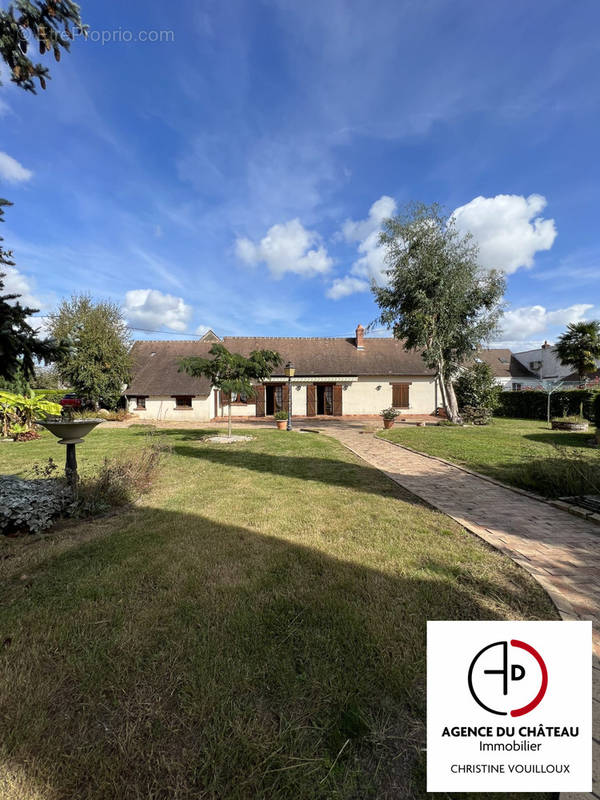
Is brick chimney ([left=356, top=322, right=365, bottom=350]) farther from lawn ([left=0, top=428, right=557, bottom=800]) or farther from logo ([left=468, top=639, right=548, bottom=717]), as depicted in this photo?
logo ([left=468, top=639, right=548, bottom=717])

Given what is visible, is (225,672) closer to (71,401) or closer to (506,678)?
(506,678)

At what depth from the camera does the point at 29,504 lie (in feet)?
13.7

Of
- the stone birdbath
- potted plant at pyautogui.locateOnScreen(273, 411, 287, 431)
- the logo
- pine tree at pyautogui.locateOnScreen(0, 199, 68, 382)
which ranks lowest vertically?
the logo

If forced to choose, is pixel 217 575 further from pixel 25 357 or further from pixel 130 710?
pixel 25 357

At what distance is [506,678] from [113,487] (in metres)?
5.39

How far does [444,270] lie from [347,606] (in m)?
16.3

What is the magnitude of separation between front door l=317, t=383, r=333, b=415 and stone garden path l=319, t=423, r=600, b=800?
48.5 ft

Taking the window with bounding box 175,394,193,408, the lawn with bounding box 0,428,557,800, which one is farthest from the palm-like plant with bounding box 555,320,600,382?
the window with bounding box 175,394,193,408

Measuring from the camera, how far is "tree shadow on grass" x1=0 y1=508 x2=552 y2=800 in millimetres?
1399

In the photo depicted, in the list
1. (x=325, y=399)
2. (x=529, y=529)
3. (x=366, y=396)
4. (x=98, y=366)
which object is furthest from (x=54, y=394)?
(x=529, y=529)

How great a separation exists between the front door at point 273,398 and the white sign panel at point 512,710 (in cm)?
2049

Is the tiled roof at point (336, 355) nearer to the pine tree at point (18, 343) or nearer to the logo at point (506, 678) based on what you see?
the pine tree at point (18, 343)

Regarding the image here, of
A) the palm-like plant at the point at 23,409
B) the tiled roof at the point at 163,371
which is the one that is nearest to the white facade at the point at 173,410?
the tiled roof at the point at 163,371

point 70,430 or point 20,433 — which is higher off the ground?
point 70,430
